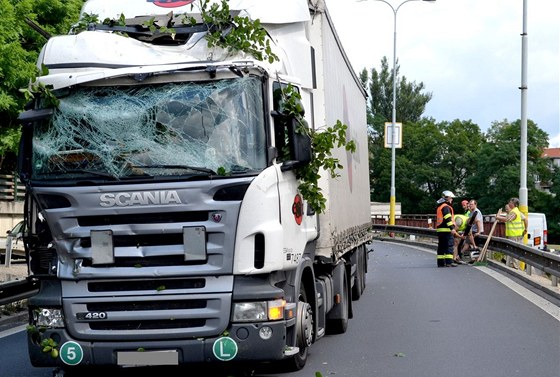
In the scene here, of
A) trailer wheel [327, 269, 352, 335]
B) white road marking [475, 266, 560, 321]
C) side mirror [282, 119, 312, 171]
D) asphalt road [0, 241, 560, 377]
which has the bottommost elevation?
white road marking [475, 266, 560, 321]

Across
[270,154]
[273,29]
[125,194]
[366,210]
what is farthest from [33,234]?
[366,210]

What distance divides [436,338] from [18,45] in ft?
35.2

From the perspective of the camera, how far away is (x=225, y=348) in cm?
762

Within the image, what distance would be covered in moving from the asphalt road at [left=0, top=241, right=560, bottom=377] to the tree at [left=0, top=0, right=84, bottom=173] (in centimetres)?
631

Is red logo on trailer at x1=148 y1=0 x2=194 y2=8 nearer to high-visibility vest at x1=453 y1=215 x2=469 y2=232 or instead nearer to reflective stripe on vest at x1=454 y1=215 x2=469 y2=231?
high-visibility vest at x1=453 y1=215 x2=469 y2=232

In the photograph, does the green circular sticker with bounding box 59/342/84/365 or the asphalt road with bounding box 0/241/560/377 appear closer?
the green circular sticker with bounding box 59/342/84/365

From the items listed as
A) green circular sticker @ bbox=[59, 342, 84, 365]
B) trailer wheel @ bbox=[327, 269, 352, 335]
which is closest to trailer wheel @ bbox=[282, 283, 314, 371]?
green circular sticker @ bbox=[59, 342, 84, 365]

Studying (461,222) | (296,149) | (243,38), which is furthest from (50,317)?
(461,222)

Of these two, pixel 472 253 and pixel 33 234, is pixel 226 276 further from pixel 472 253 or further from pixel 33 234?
pixel 472 253

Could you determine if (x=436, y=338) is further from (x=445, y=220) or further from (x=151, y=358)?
(x=445, y=220)

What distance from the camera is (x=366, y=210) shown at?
687 inches

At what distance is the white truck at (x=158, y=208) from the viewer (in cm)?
764

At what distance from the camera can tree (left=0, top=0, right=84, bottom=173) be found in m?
17.0

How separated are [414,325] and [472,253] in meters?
13.0
